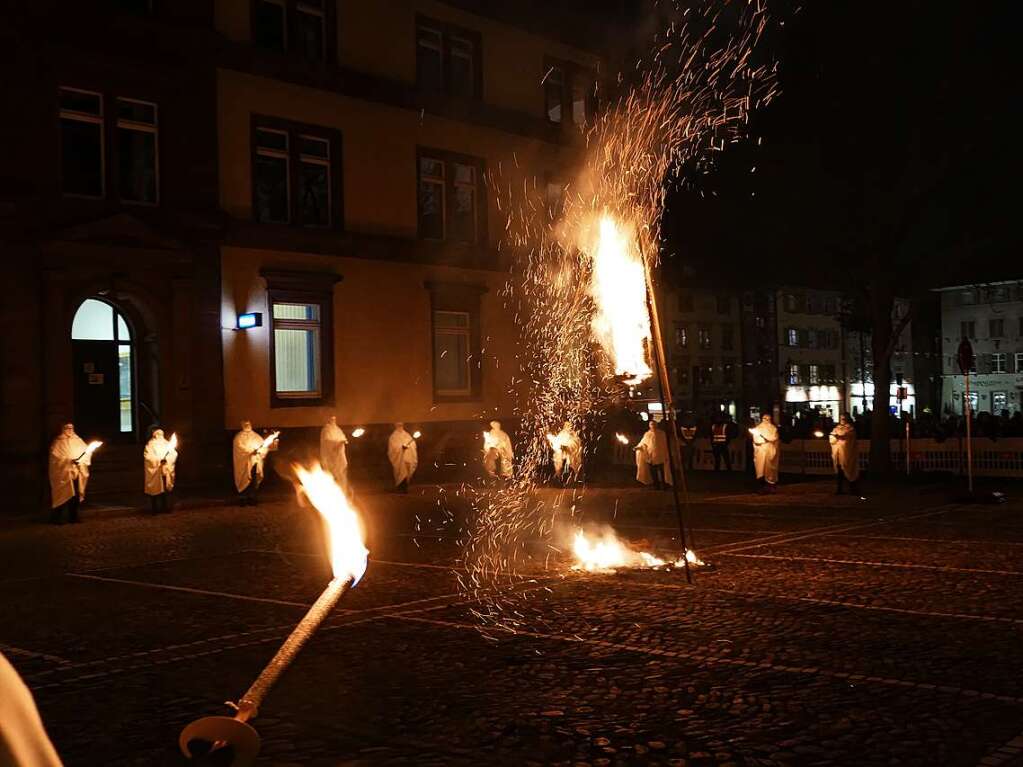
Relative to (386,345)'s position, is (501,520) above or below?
below

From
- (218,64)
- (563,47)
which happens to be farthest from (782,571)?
(563,47)

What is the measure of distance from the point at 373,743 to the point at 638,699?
5.70 feet

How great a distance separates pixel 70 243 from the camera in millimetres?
21719

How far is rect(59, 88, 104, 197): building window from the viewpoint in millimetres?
22266

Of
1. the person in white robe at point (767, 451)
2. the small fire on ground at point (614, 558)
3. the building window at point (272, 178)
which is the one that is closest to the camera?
the small fire on ground at point (614, 558)

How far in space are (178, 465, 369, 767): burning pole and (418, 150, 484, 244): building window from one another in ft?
85.5

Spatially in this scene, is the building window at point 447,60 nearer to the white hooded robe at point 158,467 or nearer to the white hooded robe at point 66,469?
the white hooded robe at point 158,467

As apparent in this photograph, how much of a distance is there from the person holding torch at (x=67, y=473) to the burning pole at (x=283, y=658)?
655 inches

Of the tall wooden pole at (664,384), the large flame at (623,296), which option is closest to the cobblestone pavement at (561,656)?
the tall wooden pole at (664,384)

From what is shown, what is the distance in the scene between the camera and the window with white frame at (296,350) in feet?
84.7

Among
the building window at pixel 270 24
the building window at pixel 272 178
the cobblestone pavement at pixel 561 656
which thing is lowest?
the cobblestone pavement at pixel 561 656

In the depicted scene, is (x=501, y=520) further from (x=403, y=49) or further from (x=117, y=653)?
(x=403, y=49)

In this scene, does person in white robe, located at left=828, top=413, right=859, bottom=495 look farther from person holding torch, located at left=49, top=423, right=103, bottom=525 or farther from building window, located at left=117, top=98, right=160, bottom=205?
building window, located at left=117, top=98, right=160, bottom=205

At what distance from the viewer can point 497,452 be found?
27500 mm
